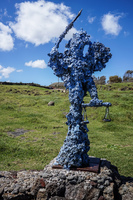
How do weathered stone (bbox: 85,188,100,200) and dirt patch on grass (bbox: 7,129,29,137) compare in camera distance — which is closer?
weathered stone (bbox: 85,188,100,200)

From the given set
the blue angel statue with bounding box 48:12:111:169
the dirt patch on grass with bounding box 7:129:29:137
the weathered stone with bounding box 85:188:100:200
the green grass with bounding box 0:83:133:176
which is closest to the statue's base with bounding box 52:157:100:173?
the blue angel statue with bounding box 48:12:111:169

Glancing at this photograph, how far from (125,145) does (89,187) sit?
6418mm

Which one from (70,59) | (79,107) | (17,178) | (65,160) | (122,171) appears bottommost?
(122,171)

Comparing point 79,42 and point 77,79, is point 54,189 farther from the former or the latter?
point 79,42

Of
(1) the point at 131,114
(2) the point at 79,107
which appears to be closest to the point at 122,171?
(2) the point at 79,107

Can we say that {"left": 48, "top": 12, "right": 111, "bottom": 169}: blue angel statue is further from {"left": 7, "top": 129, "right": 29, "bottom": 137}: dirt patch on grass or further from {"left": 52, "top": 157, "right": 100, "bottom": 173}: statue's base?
{"left": 7, "top": 129, "right": 29, "bottom": 137}: dirt patch on grass

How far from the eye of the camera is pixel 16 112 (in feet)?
59.8

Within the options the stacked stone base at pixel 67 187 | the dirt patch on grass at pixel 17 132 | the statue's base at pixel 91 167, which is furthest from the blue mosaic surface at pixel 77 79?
the dirt patch on grass at pixel 17 132

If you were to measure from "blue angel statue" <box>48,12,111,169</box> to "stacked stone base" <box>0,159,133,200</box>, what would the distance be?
563 mm

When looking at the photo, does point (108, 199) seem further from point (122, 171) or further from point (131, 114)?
point (131, 114)

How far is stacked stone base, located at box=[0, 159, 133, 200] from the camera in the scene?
4.74m

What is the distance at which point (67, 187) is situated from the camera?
4.86 meters

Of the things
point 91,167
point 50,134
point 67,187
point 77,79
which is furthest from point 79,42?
point 50,134

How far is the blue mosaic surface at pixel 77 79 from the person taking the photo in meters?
5.61
